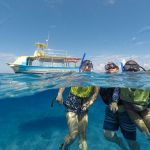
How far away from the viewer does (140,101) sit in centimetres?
570

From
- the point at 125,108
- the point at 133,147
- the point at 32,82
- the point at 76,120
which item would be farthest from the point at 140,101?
the point at 32,82

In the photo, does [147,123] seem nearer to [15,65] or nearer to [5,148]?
[5,148]

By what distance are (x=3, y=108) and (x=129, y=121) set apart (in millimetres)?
20921

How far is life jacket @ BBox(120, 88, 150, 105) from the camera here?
226 inches

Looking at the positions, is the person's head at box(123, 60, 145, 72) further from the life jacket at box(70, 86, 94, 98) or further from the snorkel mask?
the life jacket at box(70, 86, 94, 98)

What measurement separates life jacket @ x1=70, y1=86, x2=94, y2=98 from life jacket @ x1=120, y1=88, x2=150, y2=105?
4.21 feet

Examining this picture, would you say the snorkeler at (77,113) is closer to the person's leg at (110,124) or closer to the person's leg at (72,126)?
the person's leg at (72,126)

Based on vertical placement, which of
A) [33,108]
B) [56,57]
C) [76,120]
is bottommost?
[33,108]

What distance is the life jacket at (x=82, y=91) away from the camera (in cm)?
669

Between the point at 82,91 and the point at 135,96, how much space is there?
1.98 meters

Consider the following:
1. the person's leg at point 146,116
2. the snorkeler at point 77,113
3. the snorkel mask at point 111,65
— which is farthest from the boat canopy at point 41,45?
the person's leg at point 146,116

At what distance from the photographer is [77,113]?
258 inches

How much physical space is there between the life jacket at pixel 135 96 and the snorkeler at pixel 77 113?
1149 mm

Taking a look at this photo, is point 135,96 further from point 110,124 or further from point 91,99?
point 91,99
